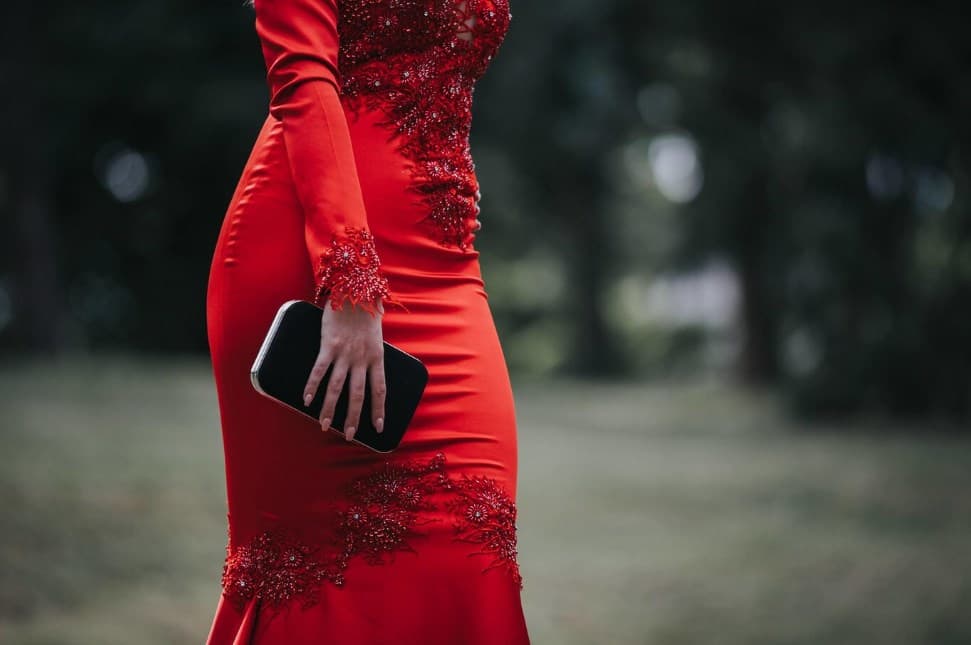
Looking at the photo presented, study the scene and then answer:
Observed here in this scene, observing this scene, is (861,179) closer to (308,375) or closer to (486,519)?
(486,519)

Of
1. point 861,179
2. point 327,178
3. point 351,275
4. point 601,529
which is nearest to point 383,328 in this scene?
point 351,275

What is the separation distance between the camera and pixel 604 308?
27.3 meters

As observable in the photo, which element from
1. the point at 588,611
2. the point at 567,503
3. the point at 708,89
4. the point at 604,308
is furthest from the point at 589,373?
the point at 588,611

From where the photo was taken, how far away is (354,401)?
5.91 ft

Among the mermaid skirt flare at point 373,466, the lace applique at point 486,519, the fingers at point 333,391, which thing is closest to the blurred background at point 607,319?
the mermaid skirt flare at point 373,466

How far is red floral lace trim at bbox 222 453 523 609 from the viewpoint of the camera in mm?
1926

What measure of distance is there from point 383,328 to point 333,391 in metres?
0.21

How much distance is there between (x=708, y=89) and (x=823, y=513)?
33.6 ft

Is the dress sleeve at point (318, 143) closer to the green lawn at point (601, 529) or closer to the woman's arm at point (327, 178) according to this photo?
the woman's arm at point (327, 178)

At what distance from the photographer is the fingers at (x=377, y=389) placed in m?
1.81

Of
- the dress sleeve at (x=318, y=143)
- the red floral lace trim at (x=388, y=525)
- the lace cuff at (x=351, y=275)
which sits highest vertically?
the dress sleeve at (x=318, y=143)

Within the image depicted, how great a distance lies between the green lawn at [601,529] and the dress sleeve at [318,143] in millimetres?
3709

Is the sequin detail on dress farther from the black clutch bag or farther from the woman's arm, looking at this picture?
the black clutch bag

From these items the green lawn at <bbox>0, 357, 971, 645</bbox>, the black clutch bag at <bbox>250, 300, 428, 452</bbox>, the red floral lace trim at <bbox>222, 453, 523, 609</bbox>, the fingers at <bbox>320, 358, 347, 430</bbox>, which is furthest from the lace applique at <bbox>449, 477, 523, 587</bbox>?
the green lawn at <bbox>0, 357, 971, 645</bbox>
